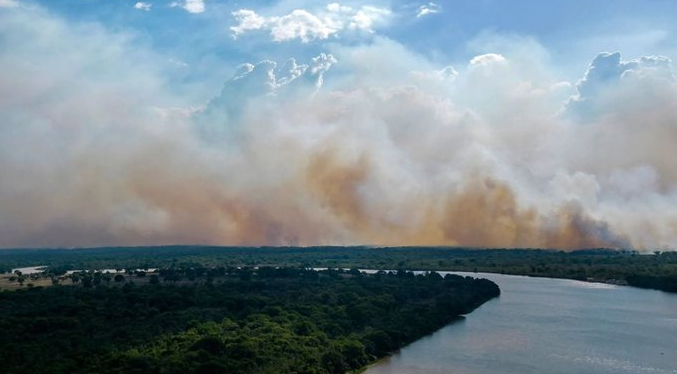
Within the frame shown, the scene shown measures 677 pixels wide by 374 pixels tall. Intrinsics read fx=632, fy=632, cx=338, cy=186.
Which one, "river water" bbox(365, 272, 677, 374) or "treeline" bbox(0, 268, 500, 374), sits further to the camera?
"river water" bbox(365, 272, 677, 374)

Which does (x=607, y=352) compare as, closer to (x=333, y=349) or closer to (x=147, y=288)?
(x=333, y=349)

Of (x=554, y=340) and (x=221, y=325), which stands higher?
(x=221, y=325)

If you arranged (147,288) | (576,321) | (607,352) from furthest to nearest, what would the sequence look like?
(147,288) < (576,321) < (607,352)

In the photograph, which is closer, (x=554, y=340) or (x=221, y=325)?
(x=221, y=325)

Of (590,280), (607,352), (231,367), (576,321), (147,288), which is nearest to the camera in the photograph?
(231,367)

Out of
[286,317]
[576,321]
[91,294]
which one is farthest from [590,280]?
[91,294]
